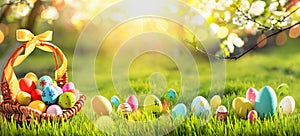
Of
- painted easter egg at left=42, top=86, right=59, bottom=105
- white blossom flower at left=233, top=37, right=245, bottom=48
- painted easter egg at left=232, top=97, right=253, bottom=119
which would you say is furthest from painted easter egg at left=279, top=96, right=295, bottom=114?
painted easter egg at left=42, top=86, right=59, bottom=105

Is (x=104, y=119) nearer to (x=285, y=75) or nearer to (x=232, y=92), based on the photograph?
(x=232, y=92)

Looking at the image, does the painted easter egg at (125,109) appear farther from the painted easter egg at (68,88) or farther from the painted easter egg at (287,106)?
the painted easter egg at (287,106)

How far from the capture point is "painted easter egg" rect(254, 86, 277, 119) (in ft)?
7.19

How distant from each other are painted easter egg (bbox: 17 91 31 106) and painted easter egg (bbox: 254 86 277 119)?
91 centimetres

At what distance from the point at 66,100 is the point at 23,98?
0.57 feet

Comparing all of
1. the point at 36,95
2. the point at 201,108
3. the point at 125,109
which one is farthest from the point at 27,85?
the point at 201,108

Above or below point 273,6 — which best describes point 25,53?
below

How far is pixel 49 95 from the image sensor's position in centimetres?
220

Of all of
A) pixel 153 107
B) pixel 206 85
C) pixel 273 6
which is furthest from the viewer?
pixel 206 85

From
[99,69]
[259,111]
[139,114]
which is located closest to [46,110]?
[139,114]

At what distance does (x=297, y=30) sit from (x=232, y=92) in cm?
187

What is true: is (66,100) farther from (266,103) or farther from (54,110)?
(266,103)

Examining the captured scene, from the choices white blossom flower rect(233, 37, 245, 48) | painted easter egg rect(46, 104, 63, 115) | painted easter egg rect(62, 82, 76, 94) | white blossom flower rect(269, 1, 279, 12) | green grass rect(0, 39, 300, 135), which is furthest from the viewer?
white blossom flower rect(233, 37, 245, 48)

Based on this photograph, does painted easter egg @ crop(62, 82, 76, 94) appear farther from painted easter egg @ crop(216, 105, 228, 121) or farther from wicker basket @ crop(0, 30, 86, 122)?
painted easter egg @ crop(216, 105, 228, 121)
